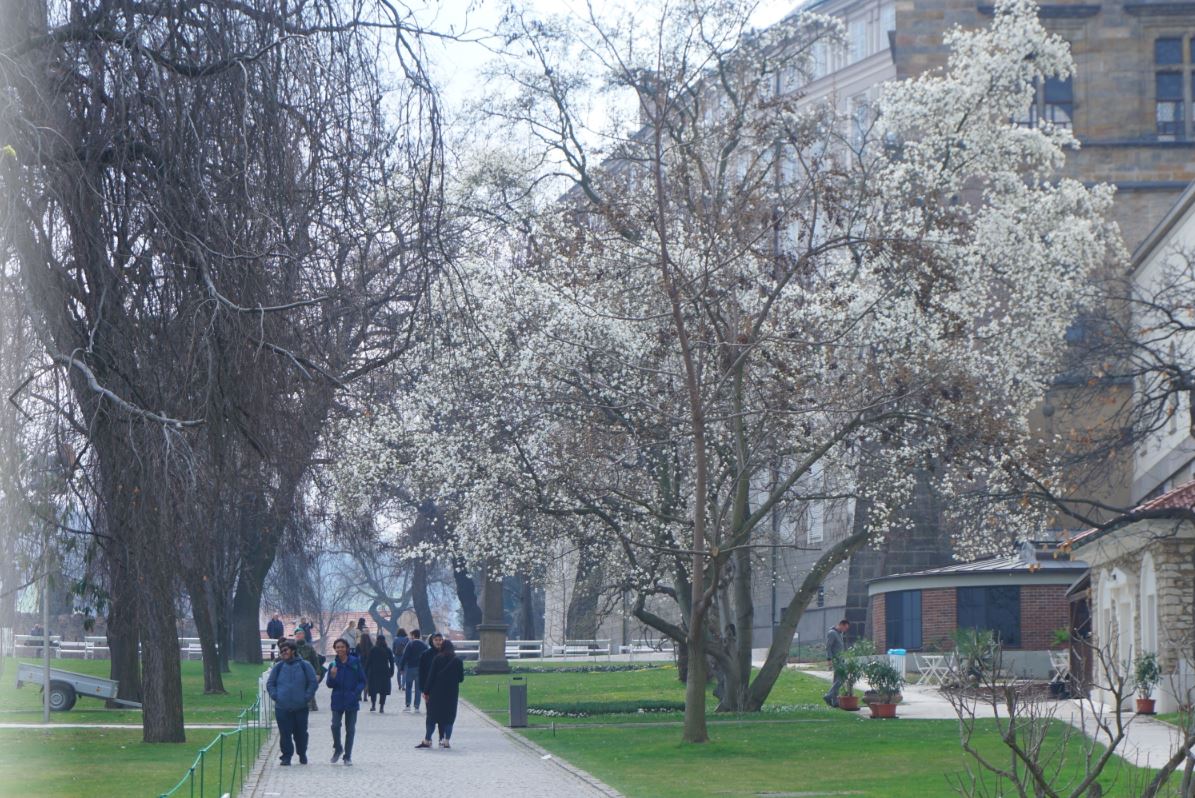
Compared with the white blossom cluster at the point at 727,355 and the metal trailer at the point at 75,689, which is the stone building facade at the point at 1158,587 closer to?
the white blossom cluster at the point at 727,355

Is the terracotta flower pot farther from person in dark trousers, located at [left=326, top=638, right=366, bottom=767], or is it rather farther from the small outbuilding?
the small outbuilding

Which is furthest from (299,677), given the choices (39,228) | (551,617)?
(551,617)

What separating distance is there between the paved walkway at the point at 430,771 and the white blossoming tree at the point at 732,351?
10.1 ft

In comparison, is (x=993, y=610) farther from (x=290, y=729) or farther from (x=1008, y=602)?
(x=290, y=729)

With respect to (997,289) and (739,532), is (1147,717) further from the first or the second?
(997,289)

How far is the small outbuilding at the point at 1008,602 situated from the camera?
42281mm

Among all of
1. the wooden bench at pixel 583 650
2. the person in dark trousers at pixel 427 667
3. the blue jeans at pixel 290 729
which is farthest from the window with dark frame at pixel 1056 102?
the blue jeans at pixel 290 729

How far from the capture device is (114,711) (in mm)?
31641

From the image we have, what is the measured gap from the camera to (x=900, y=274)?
2638 cm

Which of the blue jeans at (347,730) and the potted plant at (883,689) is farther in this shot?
the potted plant at (883,689)

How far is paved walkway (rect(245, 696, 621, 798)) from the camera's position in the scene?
17.3 m

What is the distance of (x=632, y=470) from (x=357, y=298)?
18452mm

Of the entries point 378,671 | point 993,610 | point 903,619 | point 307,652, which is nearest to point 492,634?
point 903,619

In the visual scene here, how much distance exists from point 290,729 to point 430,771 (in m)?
1.93
